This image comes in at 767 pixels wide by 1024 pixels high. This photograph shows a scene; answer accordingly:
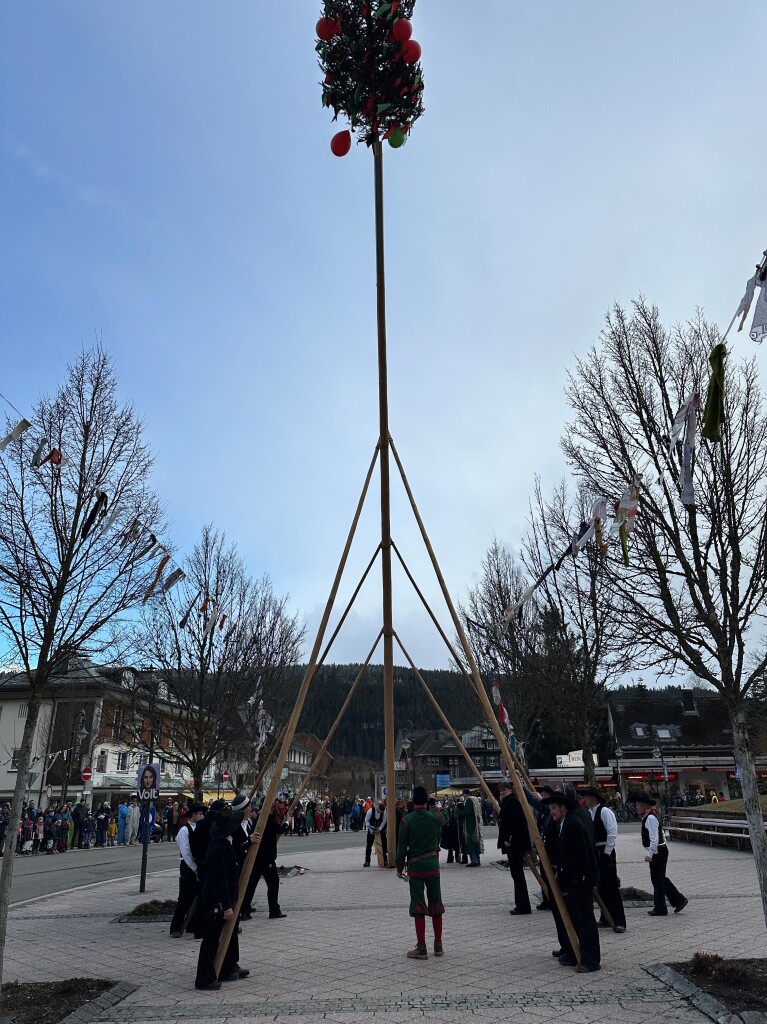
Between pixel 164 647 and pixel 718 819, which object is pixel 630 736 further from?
pixel 164 647

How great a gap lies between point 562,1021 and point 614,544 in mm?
6224

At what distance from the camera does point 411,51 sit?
884 cm

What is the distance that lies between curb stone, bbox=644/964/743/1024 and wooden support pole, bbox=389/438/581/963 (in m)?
0.78

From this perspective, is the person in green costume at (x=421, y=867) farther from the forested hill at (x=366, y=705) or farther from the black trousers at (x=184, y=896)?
the forested hill at (x=366, y=705)

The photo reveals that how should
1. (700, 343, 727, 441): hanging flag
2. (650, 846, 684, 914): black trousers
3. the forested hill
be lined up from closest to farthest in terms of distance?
(700, 343, 727, 441): hanging flag < (650, 846, 684, 914): black trousers < the forested hill

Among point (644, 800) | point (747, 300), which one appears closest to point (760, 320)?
point (747, 300)

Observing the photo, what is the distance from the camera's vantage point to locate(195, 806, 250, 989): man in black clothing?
688 centimetres

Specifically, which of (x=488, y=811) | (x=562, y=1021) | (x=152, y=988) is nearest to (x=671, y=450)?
(x=562, y=1021)

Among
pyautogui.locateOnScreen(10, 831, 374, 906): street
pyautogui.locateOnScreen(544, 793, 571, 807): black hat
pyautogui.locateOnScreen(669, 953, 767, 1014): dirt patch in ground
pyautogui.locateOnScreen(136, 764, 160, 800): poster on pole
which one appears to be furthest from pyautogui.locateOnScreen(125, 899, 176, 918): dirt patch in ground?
pyautogui.locateOnScreen(669, 953, 767, 1014): dirt patch in ground

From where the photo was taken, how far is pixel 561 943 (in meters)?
7.59

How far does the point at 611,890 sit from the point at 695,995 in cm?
315

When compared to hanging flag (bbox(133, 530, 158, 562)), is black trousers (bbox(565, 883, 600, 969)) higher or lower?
lower

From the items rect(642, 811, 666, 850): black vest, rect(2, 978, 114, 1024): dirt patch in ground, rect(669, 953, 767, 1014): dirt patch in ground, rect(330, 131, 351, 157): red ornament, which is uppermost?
rect(330, 131, 351, 157): red ornament

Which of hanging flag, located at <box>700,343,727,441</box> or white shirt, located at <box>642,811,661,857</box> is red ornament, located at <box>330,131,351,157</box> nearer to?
hanging flag, located at <box>700,343,727,441</box>
